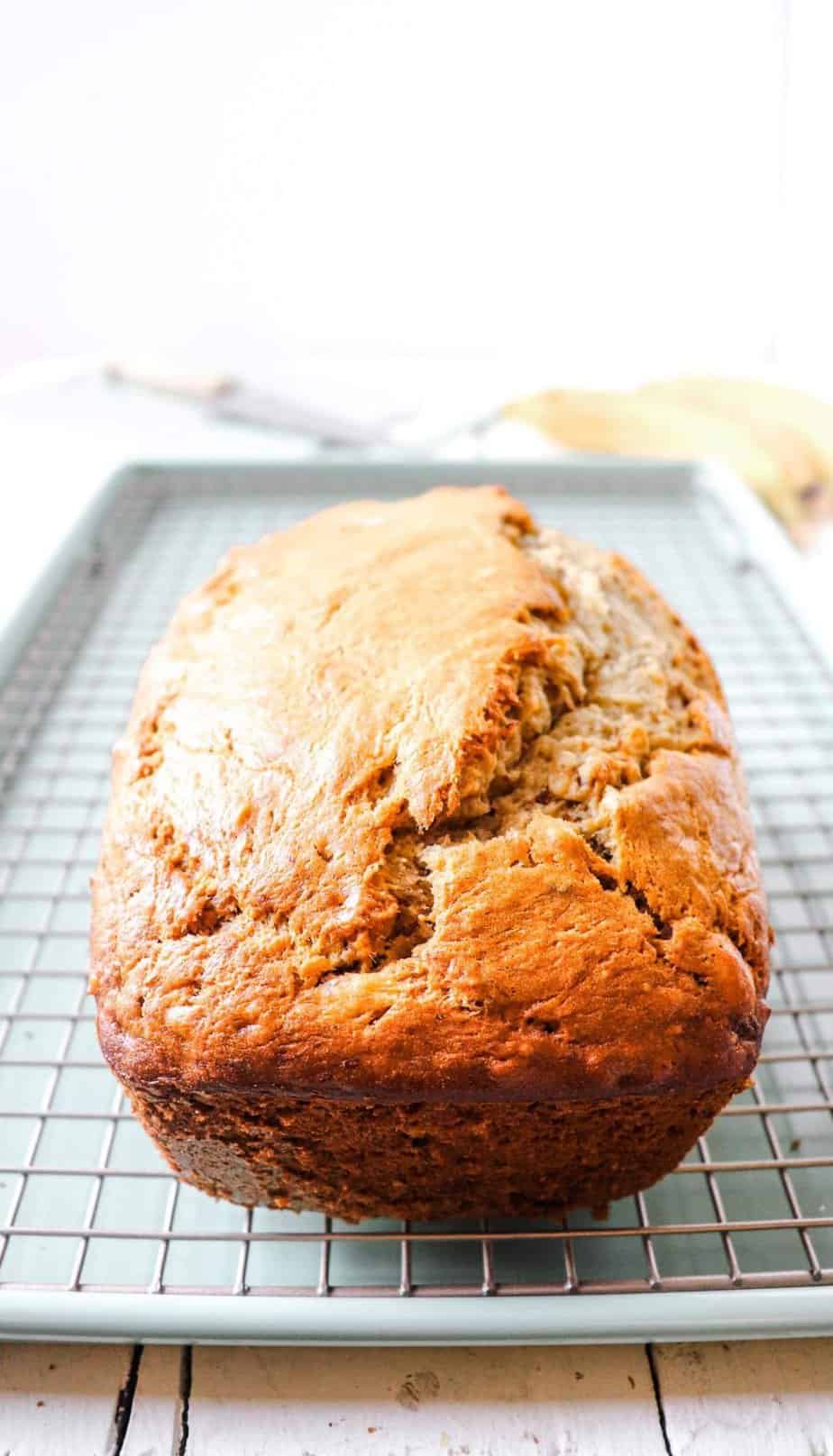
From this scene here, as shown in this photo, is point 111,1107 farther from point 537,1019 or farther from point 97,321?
point 97,321

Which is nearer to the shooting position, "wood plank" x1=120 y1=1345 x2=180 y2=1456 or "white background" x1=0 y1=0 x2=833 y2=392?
"wood plank" x1=120 y1=1345 x2=180 y2=1456

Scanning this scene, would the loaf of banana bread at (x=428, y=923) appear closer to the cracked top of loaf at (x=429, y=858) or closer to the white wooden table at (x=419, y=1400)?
the cracked top of loaf at (x=429, y=858)

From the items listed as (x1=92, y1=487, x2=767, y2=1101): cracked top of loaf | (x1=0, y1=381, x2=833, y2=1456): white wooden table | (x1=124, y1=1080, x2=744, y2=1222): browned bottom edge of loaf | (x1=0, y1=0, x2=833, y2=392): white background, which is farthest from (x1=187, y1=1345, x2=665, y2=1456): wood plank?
(x1=0, y1=0, x2=833, y2=392): white background

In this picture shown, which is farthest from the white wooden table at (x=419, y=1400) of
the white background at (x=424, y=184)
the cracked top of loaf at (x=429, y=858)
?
the white background at (x=424, y=184)

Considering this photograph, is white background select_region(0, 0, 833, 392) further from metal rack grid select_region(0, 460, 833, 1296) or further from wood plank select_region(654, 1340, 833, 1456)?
wood plank select_region(654, 1340, 833, 1456)

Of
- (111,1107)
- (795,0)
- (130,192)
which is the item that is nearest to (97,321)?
(130,192)
